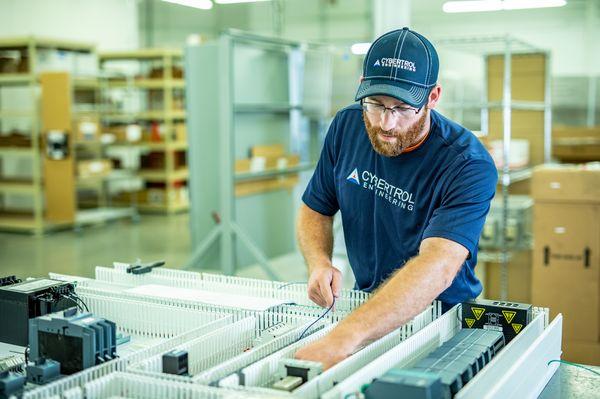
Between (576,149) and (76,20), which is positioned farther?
(76,20)

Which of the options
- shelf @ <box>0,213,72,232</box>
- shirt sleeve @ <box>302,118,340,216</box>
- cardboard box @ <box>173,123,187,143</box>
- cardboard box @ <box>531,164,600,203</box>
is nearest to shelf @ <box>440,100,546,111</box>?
cardboard box @ <box>531,164,600,203</box>

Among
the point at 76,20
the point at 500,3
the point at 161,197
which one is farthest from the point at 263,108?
the point at 76,20

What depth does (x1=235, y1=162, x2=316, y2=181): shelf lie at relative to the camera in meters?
5.23

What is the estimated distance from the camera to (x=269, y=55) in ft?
19.0

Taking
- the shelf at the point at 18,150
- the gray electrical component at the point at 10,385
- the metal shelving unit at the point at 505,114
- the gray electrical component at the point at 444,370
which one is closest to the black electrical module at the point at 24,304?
the gray electrical component at the point at 10,385

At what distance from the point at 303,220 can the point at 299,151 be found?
4212 millimetres

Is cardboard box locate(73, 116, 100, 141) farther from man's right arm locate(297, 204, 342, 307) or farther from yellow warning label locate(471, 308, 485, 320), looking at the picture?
yellow warning label locate(471, 308, 485, 320)

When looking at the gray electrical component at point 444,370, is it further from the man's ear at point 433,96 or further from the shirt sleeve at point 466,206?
the man's ear at point 433,96

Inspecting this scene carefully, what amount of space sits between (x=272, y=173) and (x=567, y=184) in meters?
2.40

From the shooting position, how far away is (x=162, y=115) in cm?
972

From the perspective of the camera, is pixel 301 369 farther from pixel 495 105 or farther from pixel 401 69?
pixel 495 105

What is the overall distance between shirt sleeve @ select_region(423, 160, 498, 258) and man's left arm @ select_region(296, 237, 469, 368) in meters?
0.03

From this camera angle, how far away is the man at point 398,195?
157cm

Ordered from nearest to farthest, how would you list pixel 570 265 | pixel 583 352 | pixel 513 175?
pixel 583 352 < pixel 570 265 < pixel 513 175
